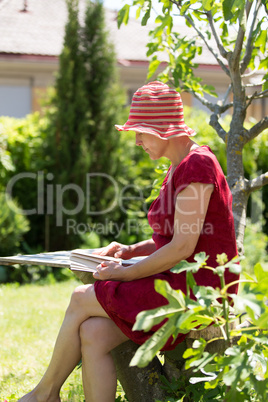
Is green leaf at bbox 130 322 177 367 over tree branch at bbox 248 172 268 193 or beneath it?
beneath

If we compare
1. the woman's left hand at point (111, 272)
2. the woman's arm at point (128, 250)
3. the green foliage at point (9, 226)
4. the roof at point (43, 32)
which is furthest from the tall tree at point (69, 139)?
the woman's left hand at point (111, 272)

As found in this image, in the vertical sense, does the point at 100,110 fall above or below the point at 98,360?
above

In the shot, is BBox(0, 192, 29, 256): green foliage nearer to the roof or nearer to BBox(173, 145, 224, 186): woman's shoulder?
BBox(173, 145, 224, 186): woman's shoulder

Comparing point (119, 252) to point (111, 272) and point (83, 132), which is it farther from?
point (83, 132)

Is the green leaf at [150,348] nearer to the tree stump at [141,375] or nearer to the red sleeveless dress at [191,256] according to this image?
the red sleeveless dress at [191,256]

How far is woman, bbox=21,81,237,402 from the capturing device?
2.29m

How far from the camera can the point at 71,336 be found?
2.38m

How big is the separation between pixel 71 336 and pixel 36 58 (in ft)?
34.3

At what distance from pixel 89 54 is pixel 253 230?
11.7ft

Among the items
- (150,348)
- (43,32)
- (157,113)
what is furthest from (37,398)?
(43,32)

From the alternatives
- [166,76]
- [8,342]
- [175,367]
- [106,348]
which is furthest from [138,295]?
[8,342]

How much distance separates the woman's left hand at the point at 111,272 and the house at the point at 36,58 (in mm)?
9639

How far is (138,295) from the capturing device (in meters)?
2.31

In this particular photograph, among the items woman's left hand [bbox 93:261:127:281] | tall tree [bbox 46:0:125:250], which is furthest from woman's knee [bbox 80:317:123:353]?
tall tree [bbox 46:0:125:250]
